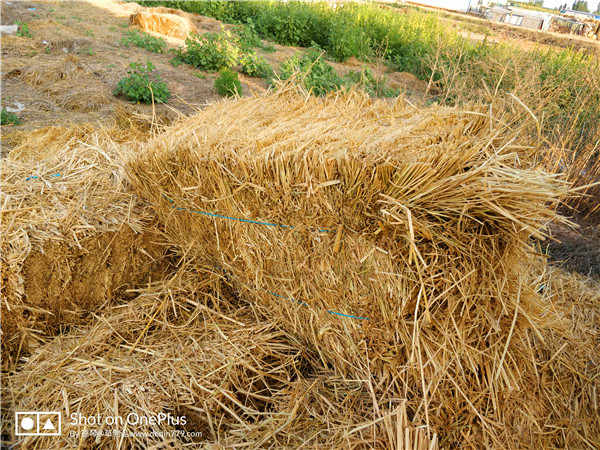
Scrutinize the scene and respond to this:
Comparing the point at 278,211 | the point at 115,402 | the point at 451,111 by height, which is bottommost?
the point at 115,402

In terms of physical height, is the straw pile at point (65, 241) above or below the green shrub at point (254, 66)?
below

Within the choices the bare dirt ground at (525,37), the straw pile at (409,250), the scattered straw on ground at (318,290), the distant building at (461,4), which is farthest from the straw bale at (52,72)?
the distant building at (461,4)

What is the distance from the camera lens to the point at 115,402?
6.42ft

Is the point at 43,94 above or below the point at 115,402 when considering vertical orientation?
above

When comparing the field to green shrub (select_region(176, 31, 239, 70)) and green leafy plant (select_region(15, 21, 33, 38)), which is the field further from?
green leafy plant (select_region(15, 21, 33, 38))

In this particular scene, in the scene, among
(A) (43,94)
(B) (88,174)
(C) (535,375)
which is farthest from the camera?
(A) (43,94)

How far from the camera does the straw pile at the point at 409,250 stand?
64.3 inches

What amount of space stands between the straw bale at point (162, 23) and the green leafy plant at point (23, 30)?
7.41ft

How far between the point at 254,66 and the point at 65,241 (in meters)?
6.17

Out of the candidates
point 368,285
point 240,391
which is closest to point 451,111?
point 368,285

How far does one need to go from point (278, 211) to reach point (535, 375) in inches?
56.5

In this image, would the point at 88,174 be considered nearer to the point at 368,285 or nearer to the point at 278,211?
the point at 278,211

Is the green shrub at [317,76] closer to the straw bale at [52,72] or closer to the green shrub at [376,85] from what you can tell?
the green shrub at [376,85]

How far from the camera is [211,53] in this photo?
7449 millimetres
